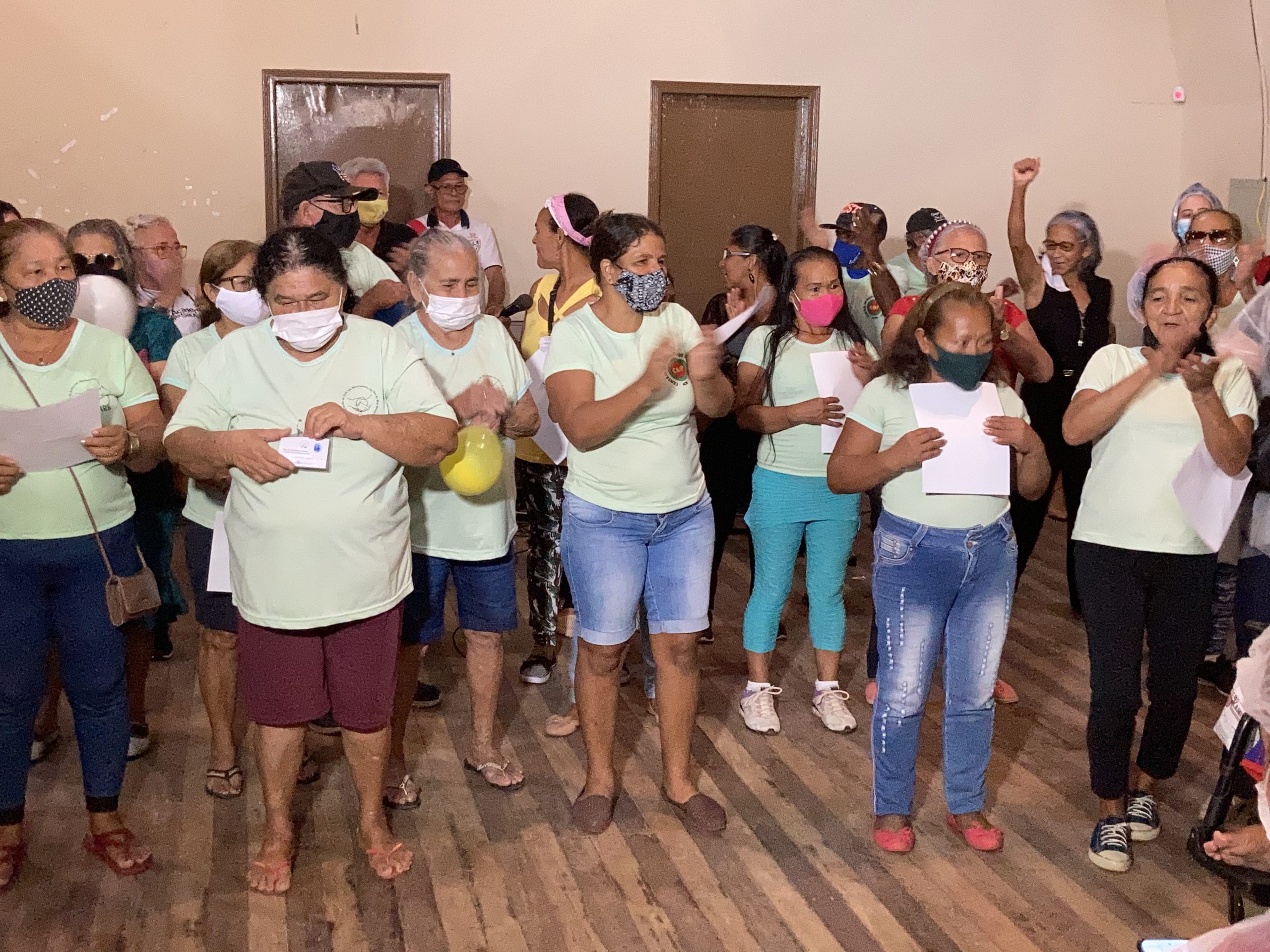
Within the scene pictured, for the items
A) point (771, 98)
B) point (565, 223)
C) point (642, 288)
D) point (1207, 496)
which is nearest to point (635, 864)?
point (642, 288)

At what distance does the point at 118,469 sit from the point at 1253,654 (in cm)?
248

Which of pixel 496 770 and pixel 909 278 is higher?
pixel 909 278

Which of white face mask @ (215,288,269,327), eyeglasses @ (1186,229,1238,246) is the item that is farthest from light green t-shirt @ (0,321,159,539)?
eyeglasses @ (1186,229,1238,246)

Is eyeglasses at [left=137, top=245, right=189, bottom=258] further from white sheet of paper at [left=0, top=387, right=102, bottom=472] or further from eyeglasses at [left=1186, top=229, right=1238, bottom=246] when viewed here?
eyeglasses at [left=1186, top=229, right=1238, bottom=246]

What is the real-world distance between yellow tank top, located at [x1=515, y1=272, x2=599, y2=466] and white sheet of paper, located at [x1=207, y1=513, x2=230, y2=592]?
1.08 metres

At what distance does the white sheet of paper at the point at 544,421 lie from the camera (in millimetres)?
3641

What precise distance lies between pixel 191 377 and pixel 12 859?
1.27 meters

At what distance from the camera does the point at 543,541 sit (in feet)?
14.5

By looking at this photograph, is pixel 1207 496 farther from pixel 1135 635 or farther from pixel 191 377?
pixel 191 377

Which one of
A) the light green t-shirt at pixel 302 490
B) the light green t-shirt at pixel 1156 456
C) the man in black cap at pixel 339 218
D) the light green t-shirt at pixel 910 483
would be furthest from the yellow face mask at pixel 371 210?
the light green t-shirt at pixel 1156 456

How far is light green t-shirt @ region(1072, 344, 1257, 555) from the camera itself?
9.83 feet

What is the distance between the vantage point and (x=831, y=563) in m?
3.99

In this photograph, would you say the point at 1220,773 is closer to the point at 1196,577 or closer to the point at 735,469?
the point at 1196,577

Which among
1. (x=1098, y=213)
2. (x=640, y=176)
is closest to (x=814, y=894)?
(x=640, y=176)
